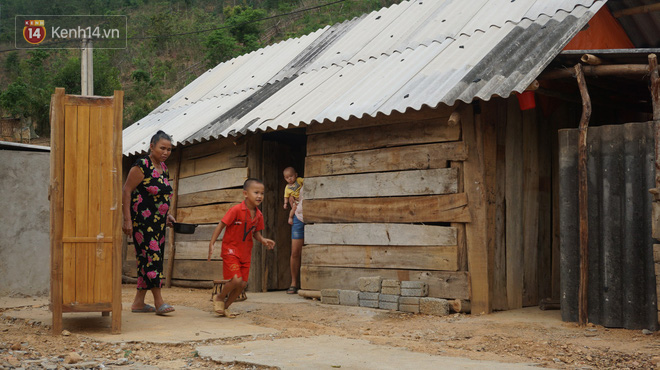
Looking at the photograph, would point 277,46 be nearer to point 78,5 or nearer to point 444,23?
point 444,23

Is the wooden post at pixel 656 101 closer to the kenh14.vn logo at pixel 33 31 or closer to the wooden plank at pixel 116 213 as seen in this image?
the wooden plank at pixel 116 213

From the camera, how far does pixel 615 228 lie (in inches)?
236

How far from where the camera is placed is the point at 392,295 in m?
7.43

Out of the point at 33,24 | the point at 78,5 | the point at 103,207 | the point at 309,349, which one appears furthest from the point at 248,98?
the point at 78,5

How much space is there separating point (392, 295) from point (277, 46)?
22.4ft

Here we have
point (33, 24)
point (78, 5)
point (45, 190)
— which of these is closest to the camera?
point (45, 190)

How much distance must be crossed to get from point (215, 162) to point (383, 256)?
3.66 meters

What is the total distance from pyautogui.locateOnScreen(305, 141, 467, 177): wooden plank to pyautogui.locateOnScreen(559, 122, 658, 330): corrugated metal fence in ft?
4.13

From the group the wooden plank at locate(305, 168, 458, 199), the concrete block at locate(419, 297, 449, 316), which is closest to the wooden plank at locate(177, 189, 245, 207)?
the wooden plank at locate(305, 168, 458, 199)

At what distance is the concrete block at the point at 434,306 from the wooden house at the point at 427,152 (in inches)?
4.5

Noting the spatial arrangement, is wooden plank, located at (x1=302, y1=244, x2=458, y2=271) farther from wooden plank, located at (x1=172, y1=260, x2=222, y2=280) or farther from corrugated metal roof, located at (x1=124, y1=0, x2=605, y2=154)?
wooden plank, located at (x1=172, y1=260, x2=222, y2=280)

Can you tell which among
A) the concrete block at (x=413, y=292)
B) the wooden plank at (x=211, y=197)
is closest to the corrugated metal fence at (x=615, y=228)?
the concrete block at (x=413, y=292)

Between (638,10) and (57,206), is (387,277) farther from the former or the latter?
(638,10)

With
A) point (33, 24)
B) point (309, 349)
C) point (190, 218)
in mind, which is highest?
point (33, 24)
